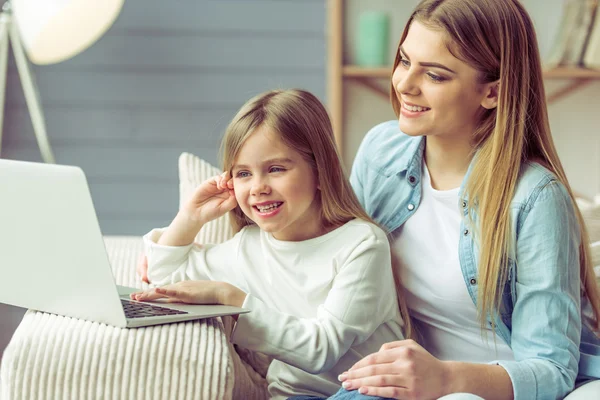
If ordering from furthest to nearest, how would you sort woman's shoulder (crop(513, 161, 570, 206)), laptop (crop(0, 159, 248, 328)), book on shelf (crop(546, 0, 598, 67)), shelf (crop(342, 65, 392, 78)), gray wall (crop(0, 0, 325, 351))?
gray wall (crop(0, 0, 325, 351))
shelf (crop(342, 65, 392, 78))
book on shelf (crop(546, 0, 598, 67))
woman's shoulder (crop(513, 161, 570, 206))
laptop (crop(0, 159, 248, 328))

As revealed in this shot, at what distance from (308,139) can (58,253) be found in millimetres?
513

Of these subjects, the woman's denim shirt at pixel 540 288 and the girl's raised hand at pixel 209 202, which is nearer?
the woman's denim shirt at pixel 540 288

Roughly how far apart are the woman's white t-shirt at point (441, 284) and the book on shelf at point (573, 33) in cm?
194

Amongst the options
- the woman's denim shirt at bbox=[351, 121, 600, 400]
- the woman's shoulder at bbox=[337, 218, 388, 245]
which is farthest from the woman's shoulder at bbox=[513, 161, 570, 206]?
the woman's shoulder at bbox=[337, 218, 388, 245]

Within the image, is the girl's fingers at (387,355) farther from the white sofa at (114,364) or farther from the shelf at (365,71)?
the shelf at (365,71)

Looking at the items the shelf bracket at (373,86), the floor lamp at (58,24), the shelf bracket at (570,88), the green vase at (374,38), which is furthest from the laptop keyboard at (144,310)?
the shelf bracket at (570,88)

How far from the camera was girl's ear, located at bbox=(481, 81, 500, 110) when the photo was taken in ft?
4.57

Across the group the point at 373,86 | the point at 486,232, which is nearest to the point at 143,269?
the point at 486,232

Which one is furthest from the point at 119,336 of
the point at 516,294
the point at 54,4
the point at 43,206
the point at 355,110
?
the point at 355,110

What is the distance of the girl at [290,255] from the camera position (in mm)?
1355

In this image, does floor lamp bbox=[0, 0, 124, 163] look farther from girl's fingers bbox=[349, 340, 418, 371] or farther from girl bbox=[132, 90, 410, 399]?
girl's fingers bbox=[349, 340, 418, 371]

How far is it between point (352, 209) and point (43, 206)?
590mm

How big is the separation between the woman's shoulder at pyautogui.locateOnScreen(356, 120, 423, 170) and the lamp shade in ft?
4.87

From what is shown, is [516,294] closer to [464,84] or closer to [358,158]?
[464,84]
